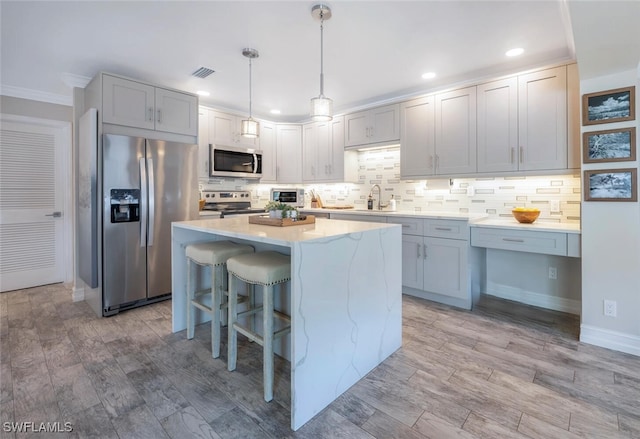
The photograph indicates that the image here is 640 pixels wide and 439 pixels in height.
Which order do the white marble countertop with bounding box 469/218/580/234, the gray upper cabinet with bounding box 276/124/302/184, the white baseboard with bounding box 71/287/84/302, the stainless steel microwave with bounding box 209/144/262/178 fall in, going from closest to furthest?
the white marble countertop with bounding box 469/218/580/234 → the white baseboard with bounding box 71/287/84/302 → the stainless steel microwave with bounding box 209/144/262/178 → the gray upper cabinet with bounding box 276/124/302/184

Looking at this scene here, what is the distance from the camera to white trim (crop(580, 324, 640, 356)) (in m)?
2.21

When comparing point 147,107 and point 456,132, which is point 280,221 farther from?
point 456,132

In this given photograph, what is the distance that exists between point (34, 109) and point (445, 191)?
497 centimetres

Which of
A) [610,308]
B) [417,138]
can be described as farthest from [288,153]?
[610,308]

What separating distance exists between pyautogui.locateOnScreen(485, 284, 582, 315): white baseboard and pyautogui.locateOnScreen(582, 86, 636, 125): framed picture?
1.72 m

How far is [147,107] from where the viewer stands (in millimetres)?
3197

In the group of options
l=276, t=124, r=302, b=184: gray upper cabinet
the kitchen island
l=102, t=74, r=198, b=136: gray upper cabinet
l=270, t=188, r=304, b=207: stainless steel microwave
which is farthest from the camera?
l=276, t=124, r=302, b=184: gray upper cabinet

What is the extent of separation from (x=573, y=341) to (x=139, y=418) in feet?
9.85

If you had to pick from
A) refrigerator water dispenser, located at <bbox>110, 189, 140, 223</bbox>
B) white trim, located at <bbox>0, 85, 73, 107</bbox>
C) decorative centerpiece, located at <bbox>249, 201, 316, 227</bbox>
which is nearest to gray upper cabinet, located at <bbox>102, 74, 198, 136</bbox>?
refrigerator water dispenser, located at <bbox>110, 189, 140, 223</bbox>

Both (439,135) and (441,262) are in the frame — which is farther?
(439,135)

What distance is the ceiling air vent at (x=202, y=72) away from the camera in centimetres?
306

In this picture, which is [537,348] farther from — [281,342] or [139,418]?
[139,418]

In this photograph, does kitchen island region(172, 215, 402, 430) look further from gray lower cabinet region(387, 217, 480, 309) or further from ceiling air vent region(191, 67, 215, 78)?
ceiling air vent region(191, 67, 215, 78)

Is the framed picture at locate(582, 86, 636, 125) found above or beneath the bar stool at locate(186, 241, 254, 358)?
above
